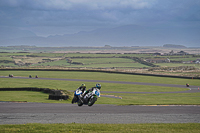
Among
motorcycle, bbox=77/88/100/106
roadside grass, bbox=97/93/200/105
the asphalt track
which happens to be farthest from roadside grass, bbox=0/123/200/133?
roadside grass, bbox=97/93/200/105

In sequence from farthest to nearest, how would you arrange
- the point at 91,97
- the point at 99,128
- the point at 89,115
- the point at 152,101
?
the point at 152,101 → the point at 89,115 → the point at 99,128 → the point at 91,97

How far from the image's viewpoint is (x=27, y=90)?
5006cm

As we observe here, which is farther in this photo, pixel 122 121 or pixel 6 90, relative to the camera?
pixel 6 90

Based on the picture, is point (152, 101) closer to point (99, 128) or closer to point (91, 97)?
point (99, 128)

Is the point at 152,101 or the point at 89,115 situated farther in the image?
the point at 152,101

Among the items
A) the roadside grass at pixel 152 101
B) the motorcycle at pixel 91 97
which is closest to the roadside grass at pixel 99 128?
the motorcycle at pixel 91 97

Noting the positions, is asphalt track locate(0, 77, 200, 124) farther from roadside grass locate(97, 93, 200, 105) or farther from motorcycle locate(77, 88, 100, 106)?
motorcycle locate(77, 88, 100, 106)

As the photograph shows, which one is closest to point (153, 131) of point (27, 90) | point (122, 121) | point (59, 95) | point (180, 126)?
point (180, 126)

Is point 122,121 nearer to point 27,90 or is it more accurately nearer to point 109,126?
point 109,126

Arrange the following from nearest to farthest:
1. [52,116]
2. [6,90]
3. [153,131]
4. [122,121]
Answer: [153,131] → [122,121] → [52,116] → [6,90]

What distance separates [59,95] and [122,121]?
16.9 m

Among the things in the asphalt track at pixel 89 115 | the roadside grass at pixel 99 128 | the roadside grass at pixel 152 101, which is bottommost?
the roadside grass at pixel 152 101

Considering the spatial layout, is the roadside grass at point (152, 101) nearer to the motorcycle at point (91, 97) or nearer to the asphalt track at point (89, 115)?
the asphalt track at point (89, 115)

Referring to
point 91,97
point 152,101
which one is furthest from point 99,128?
point 152,101
